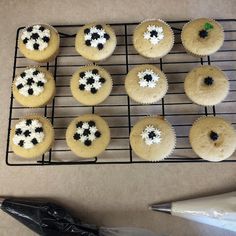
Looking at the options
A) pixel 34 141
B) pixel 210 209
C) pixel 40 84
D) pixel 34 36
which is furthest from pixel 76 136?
pixel 210 209

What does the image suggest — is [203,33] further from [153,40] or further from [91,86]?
[91,86]

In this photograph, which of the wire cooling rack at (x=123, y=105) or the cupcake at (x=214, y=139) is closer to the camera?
the cupcake at (x=214, y=139)

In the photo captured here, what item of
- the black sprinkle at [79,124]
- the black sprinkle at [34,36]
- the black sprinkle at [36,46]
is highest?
the black sprinkle at [34,36]

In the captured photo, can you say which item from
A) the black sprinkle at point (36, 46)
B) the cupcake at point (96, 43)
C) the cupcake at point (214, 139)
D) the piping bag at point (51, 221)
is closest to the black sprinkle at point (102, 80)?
the cupcake at point (96, 43)

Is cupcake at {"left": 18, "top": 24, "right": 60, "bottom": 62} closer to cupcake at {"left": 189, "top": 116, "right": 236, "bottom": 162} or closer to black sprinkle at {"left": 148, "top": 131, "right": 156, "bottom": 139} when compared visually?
black sprinkle at {"left": 148, "top": 131, "right": 156, "bottom": 139}

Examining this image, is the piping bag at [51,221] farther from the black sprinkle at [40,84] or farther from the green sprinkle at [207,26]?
the green sprinkle at [207,26]

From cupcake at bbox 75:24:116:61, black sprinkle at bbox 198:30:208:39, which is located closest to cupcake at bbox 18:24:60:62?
cupcake at bbox 75:24:116:61

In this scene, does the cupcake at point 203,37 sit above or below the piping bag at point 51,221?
above
